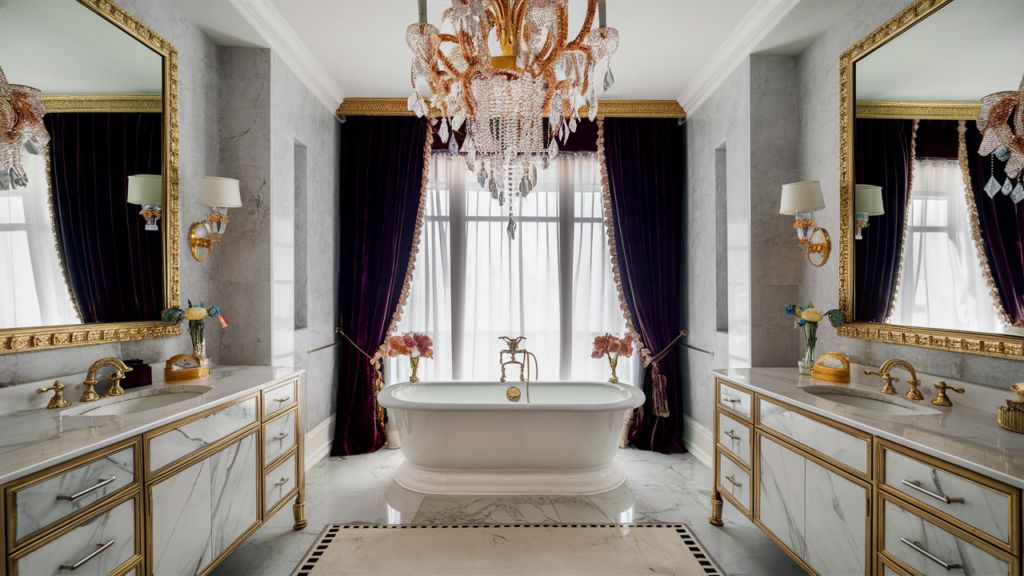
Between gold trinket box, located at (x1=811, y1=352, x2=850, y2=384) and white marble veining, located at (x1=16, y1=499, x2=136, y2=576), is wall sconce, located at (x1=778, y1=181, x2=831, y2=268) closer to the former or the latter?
gold trinket box, located at (x1=811, y1=352, x2=850, y2=384)

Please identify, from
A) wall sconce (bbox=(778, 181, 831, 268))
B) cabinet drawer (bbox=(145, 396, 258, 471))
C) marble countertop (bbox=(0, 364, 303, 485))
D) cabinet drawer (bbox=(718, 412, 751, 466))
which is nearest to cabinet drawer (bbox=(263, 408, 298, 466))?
cabinet drawer (bbox=(145, 396, 258, 471))

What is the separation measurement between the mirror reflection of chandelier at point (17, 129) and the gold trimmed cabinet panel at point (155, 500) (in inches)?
40.0

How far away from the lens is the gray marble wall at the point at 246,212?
261 cm

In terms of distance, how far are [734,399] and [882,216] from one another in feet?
3.52

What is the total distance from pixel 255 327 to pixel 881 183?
10.8 feet

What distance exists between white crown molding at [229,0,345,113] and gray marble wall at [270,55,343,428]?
0.06m

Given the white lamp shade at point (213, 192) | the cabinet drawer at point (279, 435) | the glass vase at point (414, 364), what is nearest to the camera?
the cabinet drawer at point (279, 435)

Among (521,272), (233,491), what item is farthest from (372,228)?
(233,491)

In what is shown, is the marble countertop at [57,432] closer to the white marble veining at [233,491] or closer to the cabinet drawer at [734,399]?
the white marble veining at [233,491]

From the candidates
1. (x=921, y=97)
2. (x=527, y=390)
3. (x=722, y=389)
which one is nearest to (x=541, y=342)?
(x=527, y=390)

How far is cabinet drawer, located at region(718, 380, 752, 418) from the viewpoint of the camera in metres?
2.13

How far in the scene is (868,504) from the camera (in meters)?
1.44

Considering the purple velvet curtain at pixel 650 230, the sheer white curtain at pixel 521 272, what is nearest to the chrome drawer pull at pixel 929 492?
the purple velvet curtain at pixel 650 230

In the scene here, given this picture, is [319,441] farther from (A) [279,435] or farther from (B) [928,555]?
(B) [928,555]
